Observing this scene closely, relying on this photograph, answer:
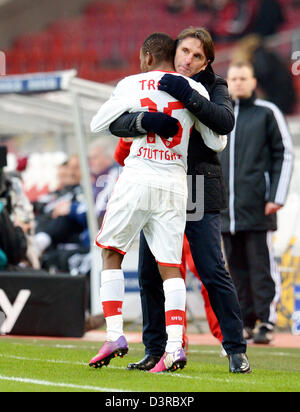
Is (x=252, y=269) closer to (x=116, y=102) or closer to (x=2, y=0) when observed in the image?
(x=116, y=102)

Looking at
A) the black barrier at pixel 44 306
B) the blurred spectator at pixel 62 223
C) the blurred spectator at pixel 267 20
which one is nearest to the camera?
the black barrier at pixel 44 306

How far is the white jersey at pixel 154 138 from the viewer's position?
493cm

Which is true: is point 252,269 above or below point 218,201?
below

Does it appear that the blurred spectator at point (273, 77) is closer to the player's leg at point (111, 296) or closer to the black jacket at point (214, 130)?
the black jacket at point (214, 130)

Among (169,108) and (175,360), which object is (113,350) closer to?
(175,360)

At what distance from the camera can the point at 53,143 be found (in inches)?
520

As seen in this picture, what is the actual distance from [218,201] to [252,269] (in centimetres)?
249

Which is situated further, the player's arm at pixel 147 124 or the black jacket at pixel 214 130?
the black jacket at pixel 214 130

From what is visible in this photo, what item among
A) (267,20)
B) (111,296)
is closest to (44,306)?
(111,296)

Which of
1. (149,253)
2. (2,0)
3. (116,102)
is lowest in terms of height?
(149,253)

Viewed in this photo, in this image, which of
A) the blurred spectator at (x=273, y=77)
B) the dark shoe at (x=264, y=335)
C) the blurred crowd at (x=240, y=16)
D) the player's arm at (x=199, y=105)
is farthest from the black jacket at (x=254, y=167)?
the blurred crowd at (x=240, y=16)

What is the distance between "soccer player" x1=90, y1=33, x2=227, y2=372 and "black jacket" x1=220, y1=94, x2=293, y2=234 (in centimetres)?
258
